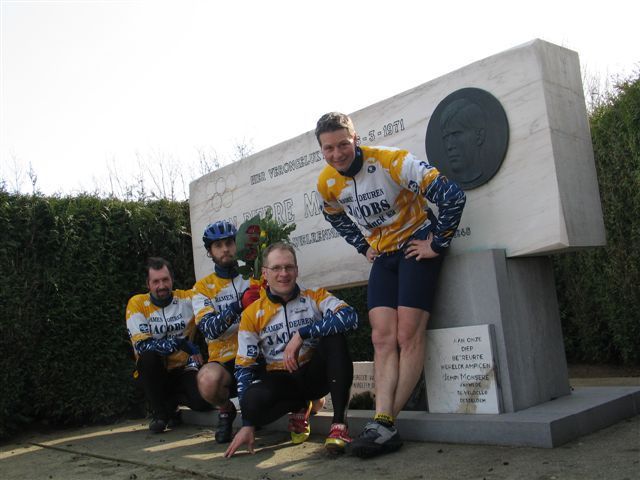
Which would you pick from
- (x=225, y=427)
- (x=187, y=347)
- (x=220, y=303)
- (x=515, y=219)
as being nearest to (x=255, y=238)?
(x=220, y=303)

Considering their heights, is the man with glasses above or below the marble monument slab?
below

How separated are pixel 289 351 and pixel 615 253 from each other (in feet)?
10.9

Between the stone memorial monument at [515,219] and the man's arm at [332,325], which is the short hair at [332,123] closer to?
the stone memorial monument at [515,219]

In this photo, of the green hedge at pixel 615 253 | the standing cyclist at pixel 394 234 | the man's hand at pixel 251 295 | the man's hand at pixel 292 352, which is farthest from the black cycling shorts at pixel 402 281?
the green hedge at pixel 615 253

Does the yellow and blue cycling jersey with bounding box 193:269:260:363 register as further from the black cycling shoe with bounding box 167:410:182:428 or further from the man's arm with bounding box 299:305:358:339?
the man's arm with bounding box 299:305:358:339

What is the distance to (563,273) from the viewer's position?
6.42 meters

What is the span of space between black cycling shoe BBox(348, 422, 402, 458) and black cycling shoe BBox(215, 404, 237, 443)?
47.4 inches

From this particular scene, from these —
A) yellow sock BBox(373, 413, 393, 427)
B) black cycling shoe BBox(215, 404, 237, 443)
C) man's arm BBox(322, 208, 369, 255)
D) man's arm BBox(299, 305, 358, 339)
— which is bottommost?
black cycling shoe BBox(215, 404, 237, 443)

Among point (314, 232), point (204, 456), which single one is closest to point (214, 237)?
point (314, 232)

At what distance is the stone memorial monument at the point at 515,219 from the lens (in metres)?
3.64

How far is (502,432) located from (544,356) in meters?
0.74

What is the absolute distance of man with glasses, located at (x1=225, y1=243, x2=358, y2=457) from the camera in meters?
3.76

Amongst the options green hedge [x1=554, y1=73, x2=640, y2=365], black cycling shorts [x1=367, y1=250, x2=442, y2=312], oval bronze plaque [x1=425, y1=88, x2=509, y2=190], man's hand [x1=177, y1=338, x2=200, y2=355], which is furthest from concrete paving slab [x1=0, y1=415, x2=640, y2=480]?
green hedge [x1=554, y1=73, x2=640, y2=365]

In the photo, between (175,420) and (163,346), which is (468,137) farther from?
(175,420)
